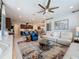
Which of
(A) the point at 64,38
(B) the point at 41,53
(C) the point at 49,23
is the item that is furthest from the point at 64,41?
(C) the point at 49,23

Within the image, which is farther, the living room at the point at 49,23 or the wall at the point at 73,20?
the wall at the point at 73,20

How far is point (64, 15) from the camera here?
7527 millimetres

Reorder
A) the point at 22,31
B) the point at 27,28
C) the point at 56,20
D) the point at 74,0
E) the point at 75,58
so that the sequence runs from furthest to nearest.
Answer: the point at 27,28 < the point at 22,31 < the point at 56,20 < the point at 74,0 < the point at 75,58

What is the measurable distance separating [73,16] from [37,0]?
3.90 m

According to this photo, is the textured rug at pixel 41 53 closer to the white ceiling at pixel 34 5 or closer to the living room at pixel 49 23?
the living room at pixel 49 23

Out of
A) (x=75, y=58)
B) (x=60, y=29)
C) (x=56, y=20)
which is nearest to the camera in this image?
(x=75, y=58)

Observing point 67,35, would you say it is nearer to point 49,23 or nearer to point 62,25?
point 62,25

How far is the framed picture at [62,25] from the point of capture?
23.4ft

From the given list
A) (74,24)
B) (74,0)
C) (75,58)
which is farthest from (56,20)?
(75,58)

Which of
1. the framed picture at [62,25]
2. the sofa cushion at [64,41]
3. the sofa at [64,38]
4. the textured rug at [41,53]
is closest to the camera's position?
the textured rug at [41,53]

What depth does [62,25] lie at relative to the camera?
24.6 ft

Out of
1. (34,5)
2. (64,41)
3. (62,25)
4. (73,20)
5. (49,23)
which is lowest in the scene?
(64,41)

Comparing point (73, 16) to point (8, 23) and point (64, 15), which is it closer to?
point (64, 15)

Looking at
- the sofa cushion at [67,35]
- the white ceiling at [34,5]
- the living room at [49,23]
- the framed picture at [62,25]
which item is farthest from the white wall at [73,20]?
the sofa cushion at [67,35]
